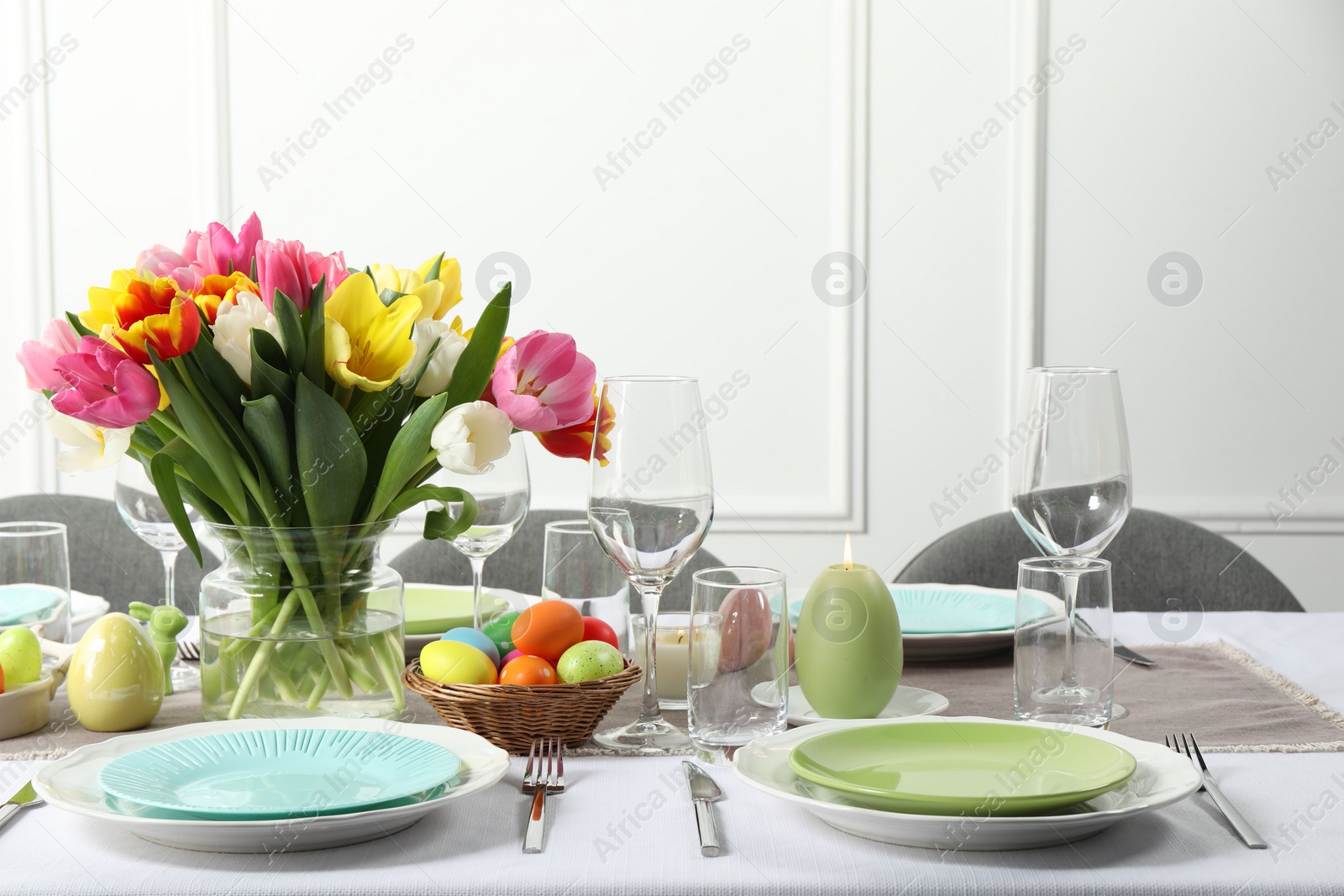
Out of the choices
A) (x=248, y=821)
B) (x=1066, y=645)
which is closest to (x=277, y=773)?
(x=248, y=821)

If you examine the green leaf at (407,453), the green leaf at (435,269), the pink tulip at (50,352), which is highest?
the green leaf at (435,269)

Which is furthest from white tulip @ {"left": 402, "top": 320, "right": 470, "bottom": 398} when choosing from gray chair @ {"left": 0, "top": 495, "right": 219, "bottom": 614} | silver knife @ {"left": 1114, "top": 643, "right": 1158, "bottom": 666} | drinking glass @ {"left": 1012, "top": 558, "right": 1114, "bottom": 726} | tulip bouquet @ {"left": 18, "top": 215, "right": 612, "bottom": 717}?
gray chair @ {"left": 0, "top": 495, "right": 219, "bottom": 614}

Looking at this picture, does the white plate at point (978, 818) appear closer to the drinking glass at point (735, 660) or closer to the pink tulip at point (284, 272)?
the drinking glass at point (735, 660)

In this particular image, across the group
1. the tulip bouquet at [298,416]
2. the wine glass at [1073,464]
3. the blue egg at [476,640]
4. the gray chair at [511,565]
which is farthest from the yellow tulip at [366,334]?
the gray chair at [511,565]

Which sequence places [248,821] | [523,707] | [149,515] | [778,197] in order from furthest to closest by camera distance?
[778,197]
[149,515]
[523,707]
[248,821]

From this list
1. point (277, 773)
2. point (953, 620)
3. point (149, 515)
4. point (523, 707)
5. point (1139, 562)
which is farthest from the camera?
point (1139, 562)

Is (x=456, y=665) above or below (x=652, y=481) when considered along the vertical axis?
below

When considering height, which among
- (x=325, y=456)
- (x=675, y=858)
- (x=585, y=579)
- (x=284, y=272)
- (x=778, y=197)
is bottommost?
(x=675, y=858)

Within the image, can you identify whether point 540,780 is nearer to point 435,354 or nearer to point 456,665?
point 456,665

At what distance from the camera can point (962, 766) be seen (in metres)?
0.70

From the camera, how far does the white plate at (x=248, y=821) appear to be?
593 mm

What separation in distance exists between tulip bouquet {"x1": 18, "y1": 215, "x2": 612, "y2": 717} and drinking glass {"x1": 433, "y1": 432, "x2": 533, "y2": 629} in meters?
0.12

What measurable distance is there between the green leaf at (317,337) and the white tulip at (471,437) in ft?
0.28

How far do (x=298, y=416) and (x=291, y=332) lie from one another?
0.18 ft
